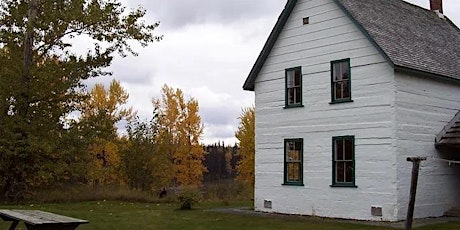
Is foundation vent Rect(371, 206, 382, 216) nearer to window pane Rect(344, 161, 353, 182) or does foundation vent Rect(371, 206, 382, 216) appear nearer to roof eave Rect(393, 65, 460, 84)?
window pane Rect(344, 161, 353, 182)

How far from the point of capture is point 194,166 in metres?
47.4

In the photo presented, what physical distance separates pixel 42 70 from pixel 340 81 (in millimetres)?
13264

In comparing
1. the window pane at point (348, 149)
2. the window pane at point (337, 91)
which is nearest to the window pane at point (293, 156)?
the window pane at point (348, 149)

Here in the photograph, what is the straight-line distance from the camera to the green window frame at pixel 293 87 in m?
19.7

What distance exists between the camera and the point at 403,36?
19078 millimetres

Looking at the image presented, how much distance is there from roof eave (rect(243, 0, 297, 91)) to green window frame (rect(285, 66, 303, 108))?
47.7 inches

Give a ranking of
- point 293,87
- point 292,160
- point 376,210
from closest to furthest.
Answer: point 376,210, point 292,160, point 293,87

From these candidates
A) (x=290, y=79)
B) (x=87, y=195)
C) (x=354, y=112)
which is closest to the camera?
(x=354, y=112)

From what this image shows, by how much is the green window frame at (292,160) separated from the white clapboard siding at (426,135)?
3.75m

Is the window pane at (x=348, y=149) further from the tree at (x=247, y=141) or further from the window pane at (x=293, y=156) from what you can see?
the tree at (x=247, y=141)

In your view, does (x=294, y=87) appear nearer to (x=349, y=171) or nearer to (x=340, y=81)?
(x=340, y=81)

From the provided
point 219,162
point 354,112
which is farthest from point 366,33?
point 219,162

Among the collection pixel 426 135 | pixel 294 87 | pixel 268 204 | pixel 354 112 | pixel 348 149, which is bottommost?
pixel 268 204

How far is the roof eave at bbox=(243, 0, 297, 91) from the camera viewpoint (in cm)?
1992
